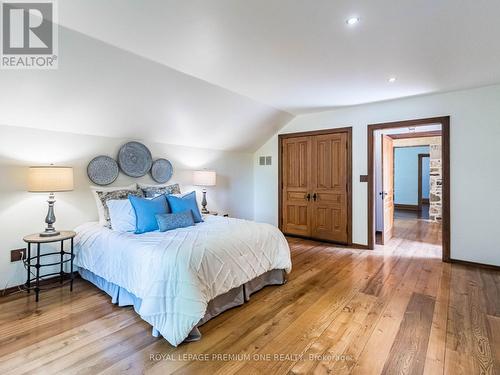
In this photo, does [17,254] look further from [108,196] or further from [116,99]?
[116,99]

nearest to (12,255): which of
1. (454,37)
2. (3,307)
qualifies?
(3,307)

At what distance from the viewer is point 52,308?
8.00ft

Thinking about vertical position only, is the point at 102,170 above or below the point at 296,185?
above

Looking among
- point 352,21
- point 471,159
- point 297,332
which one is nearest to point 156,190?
point 297,332

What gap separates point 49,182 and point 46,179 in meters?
0.04

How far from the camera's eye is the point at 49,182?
262 cm

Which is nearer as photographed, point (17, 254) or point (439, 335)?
point (439, 335)

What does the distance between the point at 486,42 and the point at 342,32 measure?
1335mm

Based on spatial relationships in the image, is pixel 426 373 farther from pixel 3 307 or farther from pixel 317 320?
pixel 3 307

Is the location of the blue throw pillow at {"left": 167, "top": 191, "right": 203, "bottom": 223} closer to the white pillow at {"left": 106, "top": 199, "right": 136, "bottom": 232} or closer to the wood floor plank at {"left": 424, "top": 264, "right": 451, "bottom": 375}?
the white pillow at {"left": 106, "top": 199, "right": 136, "bottom": 232}

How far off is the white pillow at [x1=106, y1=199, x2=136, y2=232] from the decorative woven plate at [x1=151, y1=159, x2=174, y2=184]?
3.34 feet

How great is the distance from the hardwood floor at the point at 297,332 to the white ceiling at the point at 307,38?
241 centimetres

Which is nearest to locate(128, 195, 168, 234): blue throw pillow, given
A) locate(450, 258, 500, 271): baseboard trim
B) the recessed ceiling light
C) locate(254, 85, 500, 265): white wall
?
the recessed ceiling light

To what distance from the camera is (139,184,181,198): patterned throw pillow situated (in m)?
3.56
